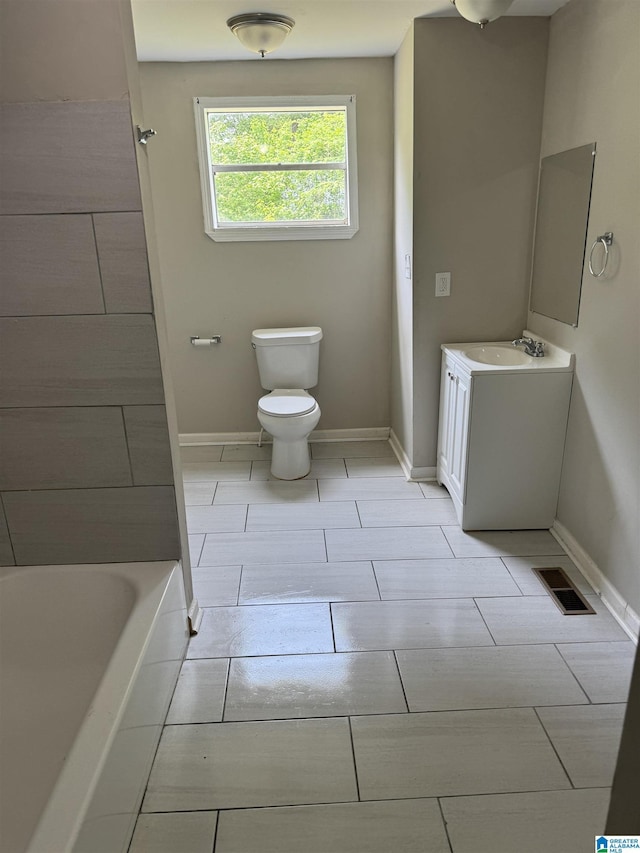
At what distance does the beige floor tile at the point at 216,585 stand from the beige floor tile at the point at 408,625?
439 millimetres

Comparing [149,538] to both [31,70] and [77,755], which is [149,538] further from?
[31,70]

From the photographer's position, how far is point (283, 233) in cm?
359

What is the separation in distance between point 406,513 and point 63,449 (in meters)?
1.76

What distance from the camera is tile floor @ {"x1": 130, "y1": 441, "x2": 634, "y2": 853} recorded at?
1530 millimetres

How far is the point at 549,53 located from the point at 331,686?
2.90m

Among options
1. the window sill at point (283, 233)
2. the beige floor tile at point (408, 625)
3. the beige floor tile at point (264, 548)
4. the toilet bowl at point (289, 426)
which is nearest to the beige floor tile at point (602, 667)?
the beige floor tile at point (408, 625)

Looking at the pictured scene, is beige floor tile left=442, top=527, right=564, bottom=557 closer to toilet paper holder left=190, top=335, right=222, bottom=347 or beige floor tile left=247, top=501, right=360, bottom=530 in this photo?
beige floor tile left=247, top=501, right=360, bottom=530

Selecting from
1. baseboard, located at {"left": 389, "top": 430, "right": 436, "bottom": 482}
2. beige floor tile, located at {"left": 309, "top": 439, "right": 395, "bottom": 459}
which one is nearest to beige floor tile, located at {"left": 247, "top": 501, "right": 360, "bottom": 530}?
baseboard, located at {"left": 389, "top": 430, "right": 436, "bottom": 482}

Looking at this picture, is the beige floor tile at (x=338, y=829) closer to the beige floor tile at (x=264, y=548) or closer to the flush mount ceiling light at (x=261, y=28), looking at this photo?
the beige floor tile at (x=264, y=548)

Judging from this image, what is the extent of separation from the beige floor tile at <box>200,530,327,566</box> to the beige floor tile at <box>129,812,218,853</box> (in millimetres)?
1183

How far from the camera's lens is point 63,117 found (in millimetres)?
1640

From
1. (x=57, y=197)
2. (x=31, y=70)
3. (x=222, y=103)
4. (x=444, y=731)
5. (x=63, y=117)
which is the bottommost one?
(x=444, y=731)

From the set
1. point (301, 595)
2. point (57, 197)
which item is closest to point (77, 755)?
point (301, 595)

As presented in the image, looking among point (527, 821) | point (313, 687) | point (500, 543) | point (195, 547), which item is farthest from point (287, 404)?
point (527, 821)
